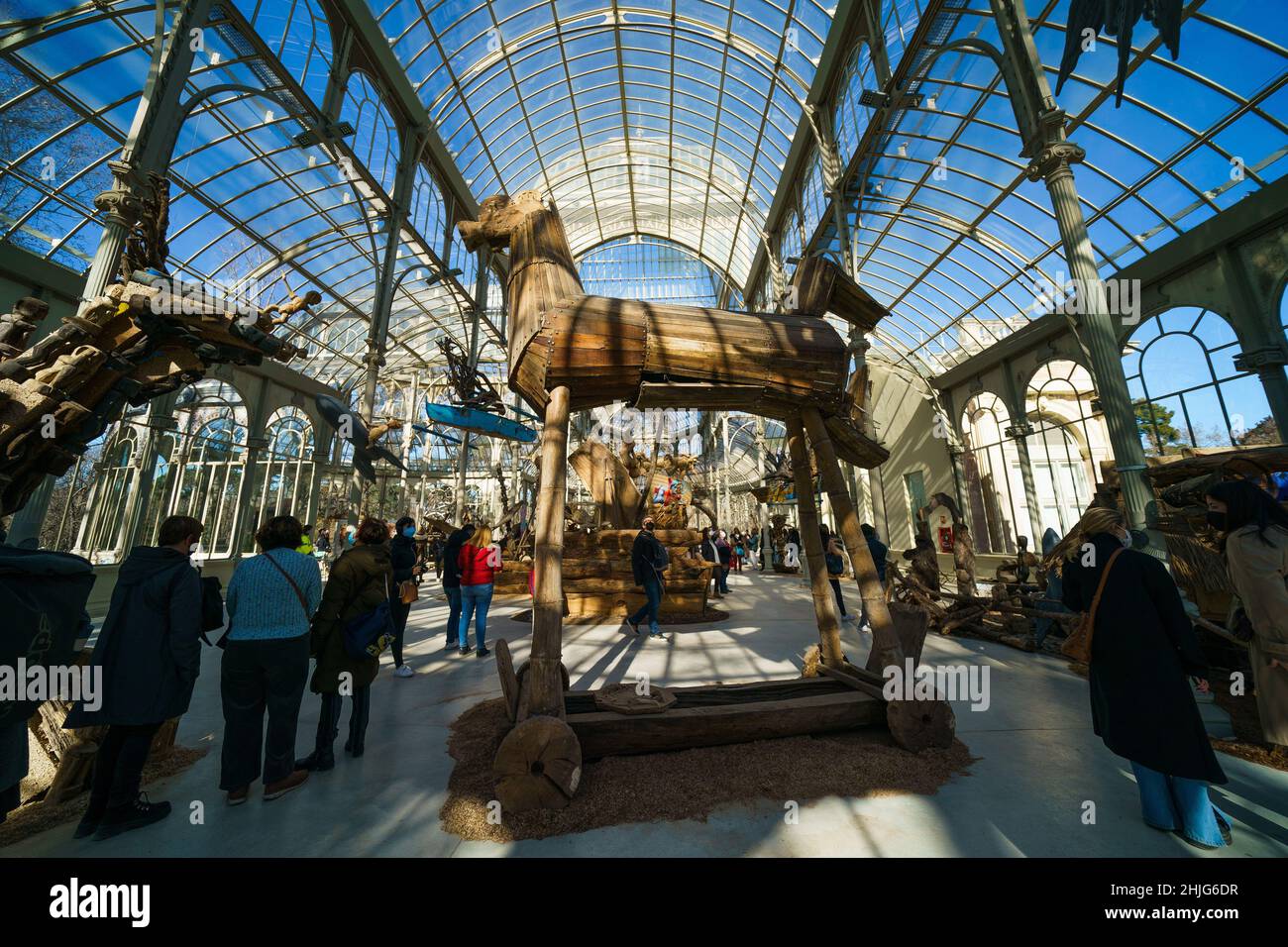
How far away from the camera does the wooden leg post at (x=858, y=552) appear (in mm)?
3285

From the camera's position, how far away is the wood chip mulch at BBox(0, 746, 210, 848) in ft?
7.43

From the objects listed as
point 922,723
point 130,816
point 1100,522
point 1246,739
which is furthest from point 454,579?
point 1246,739

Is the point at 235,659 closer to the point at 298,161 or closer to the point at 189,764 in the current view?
the point at 189,764

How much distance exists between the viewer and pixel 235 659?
2.57 metres

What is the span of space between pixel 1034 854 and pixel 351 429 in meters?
9.28

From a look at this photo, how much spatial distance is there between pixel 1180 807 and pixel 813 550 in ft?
7.26

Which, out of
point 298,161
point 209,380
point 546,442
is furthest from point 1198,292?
point 209,380

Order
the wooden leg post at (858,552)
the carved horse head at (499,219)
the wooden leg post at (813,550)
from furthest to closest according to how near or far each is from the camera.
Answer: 1. the wooden leg post at (813,550)
2. the carved horse head at (499,219)
3. the wooden leg post at (858,552)

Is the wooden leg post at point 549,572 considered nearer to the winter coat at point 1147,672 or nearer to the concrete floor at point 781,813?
the concrete floor at point 781,813

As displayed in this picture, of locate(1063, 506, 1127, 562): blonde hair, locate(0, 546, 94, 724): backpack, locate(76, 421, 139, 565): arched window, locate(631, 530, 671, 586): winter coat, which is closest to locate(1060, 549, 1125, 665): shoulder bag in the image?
Result: locate(1063, 506, 1127, 562): blonde hair

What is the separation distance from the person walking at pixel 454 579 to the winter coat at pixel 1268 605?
6.84 m

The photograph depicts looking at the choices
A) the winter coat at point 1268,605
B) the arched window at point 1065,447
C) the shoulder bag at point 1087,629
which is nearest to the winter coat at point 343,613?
the shoulder bag at point 1087,629

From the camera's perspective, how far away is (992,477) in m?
15.4

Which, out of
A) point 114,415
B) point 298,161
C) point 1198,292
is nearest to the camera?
point 114,415
